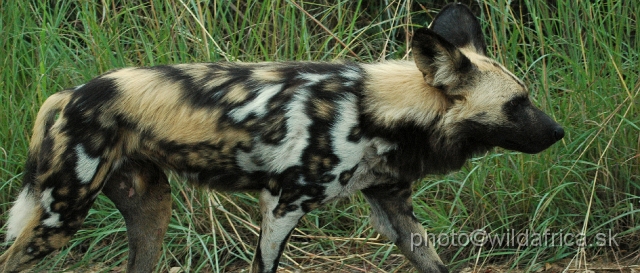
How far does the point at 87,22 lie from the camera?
152 inches

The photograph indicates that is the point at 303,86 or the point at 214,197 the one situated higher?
the point at 303,86

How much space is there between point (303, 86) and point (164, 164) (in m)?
0.52

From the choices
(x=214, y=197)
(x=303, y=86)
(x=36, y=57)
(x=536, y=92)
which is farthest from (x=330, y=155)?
(x=36, y=57)

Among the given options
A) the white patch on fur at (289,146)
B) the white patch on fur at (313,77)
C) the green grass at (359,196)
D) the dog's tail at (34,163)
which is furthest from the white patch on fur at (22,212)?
the white patch on fur at (313,77)

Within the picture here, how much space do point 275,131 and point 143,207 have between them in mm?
616

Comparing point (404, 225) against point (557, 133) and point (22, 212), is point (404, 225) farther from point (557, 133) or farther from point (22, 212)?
point (22, 212)

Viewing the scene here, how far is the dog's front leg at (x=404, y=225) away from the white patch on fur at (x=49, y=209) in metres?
0.99

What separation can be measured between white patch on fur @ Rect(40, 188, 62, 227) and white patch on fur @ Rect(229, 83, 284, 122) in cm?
61

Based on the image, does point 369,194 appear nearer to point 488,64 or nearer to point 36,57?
point 488,64

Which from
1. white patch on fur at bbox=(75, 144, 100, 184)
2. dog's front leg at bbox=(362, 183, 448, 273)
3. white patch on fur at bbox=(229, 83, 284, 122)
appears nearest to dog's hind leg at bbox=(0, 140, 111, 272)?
white patch on fur at bbox=(75, 144, 100, 184)

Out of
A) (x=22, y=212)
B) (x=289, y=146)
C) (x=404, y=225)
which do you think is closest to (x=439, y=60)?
(x=289, y=146)

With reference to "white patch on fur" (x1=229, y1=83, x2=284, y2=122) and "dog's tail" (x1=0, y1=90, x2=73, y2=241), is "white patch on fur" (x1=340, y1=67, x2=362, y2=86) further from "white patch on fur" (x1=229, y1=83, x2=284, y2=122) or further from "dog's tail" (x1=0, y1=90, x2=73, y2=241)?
"dog's tail" (x1=0, y1=90, x2=73, y2=241)

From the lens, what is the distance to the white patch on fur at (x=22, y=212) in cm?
285

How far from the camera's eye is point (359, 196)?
3.72 metres
